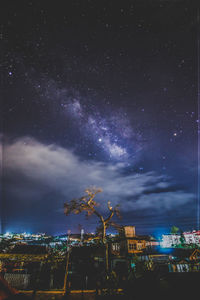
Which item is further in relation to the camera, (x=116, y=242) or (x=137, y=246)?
(x=116, y=242)

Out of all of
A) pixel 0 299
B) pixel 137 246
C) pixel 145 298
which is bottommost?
pixel 137 246

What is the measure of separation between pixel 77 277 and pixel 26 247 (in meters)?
9.58

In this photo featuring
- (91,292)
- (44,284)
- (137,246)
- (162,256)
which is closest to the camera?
(91,292)

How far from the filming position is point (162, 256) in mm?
22406

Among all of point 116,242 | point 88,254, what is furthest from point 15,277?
point 116,242

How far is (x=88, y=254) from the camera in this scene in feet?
66.8

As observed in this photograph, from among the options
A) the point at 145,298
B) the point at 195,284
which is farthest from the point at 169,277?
the point at 145,298

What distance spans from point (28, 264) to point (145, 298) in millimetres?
20809

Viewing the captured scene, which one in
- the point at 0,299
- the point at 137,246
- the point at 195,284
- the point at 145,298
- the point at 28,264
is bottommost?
the point at 137,246

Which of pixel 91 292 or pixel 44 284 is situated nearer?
pixel 91 292

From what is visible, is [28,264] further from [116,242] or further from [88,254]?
[116,242]

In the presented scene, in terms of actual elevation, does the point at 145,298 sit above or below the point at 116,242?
above

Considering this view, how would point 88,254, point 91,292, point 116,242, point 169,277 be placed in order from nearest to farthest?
point 169,277
point 91,292
point 88,254
point 116,242

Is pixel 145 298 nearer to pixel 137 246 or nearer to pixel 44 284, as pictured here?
pixel 44 284
